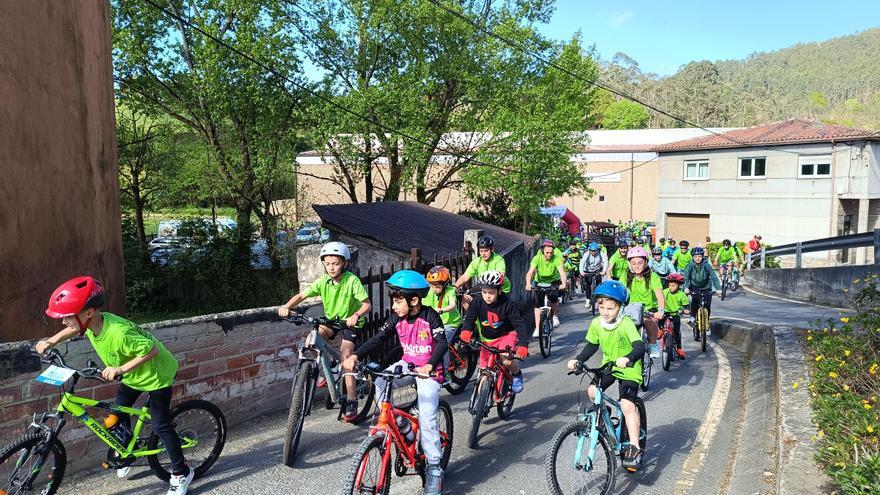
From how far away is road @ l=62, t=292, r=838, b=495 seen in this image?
5.34 meters

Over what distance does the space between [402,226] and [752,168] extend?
26.7 meters

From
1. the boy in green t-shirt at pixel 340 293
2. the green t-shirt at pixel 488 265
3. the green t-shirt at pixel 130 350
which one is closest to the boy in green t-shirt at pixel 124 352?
the green t-shirt at pixel 130 350

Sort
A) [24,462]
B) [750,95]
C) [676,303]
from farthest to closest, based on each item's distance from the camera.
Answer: [750,95]
[676,303]
[24,462]

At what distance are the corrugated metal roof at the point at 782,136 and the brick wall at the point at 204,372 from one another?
31.9 metres

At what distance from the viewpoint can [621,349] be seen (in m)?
5.55

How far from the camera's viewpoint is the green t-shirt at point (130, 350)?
4.62 metres

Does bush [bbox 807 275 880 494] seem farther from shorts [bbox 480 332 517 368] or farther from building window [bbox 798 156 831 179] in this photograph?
building window [bbox 798 156 831 179]

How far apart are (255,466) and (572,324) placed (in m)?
9.87

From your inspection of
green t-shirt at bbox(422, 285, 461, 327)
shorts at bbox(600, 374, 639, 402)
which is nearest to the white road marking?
shorts at bbox(600, 374, 639, 402)

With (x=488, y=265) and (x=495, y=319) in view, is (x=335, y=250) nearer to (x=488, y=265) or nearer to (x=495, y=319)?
(x=495, y=319)

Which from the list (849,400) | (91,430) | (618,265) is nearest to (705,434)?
(849,400)

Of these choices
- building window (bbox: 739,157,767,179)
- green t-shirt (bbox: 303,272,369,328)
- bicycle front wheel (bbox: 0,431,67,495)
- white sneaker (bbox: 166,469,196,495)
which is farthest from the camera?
building window (bbox: 739,157,767,179)

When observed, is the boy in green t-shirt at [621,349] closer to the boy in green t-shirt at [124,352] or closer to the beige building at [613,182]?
the boy in green t-shirt at [124,352]

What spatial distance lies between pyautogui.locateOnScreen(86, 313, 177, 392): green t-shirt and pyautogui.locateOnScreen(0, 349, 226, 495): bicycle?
15 centimetres
